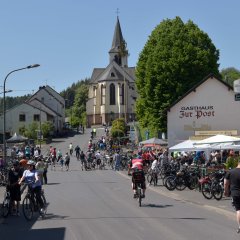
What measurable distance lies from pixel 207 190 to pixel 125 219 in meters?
7.44

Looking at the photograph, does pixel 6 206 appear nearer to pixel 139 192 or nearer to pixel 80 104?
pixel 139 192

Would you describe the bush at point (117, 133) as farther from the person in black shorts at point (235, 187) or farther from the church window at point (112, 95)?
the person in black shorts at point (235, 187)

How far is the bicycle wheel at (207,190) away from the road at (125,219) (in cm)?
28

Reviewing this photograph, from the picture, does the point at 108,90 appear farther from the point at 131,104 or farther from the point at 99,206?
the point at 99,206

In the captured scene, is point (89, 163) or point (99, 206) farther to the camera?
point (89, 163)

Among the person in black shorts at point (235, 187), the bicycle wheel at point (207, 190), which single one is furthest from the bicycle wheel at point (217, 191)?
the person in black shorts at point (235, 187)

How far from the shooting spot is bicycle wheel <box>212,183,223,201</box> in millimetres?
22594

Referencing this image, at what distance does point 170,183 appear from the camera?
28281mm

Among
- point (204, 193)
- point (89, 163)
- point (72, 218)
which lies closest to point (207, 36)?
point (89, 163)

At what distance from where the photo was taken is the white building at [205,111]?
47094mm

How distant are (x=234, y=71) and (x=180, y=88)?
76.1 meters

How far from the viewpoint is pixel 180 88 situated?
54156mm

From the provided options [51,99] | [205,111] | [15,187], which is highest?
[51,99]

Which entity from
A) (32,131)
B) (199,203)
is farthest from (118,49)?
(199,203)
